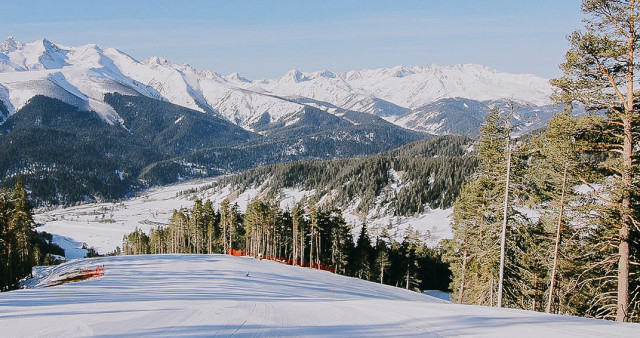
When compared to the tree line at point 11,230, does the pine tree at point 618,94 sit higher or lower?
higher

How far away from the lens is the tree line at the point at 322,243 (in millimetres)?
63938

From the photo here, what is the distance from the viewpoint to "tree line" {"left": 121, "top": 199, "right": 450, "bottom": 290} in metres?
63.9

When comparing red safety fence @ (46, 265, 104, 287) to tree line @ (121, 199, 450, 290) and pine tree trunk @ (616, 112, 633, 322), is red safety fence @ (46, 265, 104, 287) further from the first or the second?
pine tree trunk @ (616, 112, 633, 322)

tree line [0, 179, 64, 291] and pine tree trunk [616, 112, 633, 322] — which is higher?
pine tree trunk [616, 112, 633, 322]

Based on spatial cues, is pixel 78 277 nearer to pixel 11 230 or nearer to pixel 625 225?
pixel 11 230

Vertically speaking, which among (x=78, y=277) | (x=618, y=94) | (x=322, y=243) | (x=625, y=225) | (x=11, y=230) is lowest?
(x=78, y=277)

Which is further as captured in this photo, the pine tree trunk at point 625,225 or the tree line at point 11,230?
the tree line at point 11,230

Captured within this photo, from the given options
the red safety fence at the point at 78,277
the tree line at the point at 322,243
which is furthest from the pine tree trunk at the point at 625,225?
the tree line at the point at 322,243

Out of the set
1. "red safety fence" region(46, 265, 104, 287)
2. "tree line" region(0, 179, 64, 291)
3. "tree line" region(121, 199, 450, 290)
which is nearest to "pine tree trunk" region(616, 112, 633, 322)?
"red safety fence" region(46, 265, 104, 287)

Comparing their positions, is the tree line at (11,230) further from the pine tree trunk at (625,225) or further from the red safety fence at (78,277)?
the pine tree trunk at (625,225)

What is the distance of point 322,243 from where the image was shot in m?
67.4

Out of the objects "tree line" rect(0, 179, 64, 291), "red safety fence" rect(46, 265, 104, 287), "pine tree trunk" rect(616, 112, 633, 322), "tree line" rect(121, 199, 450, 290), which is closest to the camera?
"pine tree trunk" rect(616, 112, 633, 322)

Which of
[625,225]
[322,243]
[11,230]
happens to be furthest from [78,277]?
[625,225]

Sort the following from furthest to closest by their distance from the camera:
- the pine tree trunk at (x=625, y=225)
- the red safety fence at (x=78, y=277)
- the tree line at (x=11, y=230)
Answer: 1. the tree line at (x=11, y=230)
2. the red safety fence at (x=78, y=277)
3. the pine tree trunk at (x=625, y=225)
